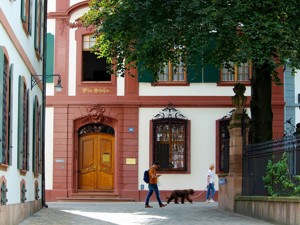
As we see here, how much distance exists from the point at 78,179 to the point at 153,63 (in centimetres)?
1074

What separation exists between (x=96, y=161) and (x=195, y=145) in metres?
4.45

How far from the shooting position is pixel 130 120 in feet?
115

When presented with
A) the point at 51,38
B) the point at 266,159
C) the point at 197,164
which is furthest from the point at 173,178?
the point at 266,159

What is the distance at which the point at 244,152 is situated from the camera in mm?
23375

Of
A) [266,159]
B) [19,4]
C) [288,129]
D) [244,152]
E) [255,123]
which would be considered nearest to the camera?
[19,4]

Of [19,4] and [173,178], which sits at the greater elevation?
[19,4]

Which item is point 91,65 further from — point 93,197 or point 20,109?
point 20,109

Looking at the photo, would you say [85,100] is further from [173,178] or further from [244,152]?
[244,152]

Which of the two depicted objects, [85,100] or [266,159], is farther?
[85,100]

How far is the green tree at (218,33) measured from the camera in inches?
900

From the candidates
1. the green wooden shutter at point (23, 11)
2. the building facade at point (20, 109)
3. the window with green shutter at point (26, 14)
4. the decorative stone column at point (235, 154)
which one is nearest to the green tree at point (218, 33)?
the decorative stone column at point (235, 154)

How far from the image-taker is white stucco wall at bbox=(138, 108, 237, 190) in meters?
35.0

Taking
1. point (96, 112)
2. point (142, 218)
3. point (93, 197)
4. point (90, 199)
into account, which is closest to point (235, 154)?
point (142, 218)

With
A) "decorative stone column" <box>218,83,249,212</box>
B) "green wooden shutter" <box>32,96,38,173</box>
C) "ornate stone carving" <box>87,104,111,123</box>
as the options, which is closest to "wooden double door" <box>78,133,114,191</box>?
"ornate stone carving" <box>87,104,111,123</box>
